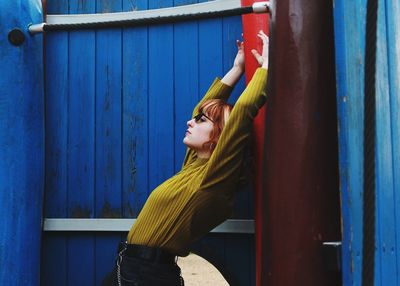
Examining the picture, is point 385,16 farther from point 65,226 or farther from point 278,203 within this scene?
point 65,226

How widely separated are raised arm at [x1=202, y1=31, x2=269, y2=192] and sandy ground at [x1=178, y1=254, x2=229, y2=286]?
18.4 ft

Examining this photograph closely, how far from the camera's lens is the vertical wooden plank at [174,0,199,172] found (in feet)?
8.21

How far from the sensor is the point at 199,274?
28.3 feet

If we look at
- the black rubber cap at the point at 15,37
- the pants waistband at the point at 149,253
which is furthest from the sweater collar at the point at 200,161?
the black rubber cap at the point at 15,37

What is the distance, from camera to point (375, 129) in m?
1.40

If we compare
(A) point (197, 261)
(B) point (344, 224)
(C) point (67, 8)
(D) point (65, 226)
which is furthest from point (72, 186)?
(A) point (197, 261)

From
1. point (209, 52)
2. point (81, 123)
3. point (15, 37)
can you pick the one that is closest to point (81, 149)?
point (81, 123)

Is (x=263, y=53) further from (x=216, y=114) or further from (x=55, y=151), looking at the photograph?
(x=55, y=151)

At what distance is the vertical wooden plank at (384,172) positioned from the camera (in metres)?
1.38

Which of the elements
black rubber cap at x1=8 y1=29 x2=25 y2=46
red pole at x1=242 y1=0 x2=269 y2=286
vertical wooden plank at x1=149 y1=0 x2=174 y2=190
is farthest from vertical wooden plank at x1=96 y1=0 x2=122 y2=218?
red pole at x1=242 y1=0 x2=269 y2=286

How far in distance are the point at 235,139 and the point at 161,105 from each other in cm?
73

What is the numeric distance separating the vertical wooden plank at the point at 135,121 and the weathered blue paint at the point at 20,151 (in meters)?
0.38

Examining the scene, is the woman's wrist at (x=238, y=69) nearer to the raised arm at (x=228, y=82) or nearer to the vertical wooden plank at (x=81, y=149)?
the raised arm at (x=228, y=82)

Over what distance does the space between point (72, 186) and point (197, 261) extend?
7.90 m
